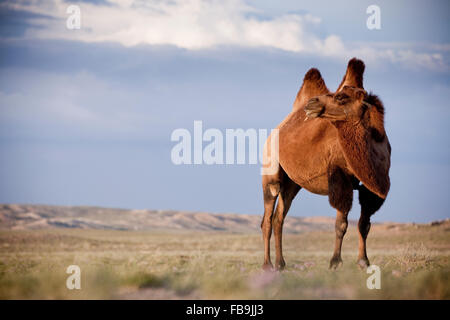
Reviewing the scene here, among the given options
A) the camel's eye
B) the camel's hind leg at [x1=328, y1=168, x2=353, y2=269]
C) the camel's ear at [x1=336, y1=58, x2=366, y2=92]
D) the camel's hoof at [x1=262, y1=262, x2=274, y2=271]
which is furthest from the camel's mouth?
the camel's hoof at [x1=262, y1=262, x2=274, y2=271]

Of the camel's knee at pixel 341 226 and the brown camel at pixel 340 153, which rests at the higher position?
the brown camel at pixel 340 153

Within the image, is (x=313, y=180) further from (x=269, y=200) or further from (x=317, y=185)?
(x=269, y=200)

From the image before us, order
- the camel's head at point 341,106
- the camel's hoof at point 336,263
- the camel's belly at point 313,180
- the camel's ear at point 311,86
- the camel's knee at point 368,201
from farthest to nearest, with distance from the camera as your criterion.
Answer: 1. the camel's ear at point 311,86
2. the camel's belly at point 313,180
3. the camel's knee at point 368,201
4. the camel's hoof at point 336,263
5. the camel's head at point 341,106

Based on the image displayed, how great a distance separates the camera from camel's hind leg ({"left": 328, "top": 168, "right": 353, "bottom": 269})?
9.88 meters

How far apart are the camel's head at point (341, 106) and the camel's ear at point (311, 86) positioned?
2263 mm

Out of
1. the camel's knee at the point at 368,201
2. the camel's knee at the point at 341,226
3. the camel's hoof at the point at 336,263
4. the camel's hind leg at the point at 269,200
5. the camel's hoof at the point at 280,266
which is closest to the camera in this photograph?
the camel's knee at the point at 341,226

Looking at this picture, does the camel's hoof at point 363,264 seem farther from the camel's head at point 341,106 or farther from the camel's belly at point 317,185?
the camel's head at point 341,106

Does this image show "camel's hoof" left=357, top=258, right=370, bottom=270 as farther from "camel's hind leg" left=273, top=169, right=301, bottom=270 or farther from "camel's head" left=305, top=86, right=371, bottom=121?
"camel's head" left=305, top=86, right=371, bottom=121

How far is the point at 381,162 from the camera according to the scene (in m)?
9.95

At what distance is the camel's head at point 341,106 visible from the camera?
9805 millimetres

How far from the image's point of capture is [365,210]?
35.0ft

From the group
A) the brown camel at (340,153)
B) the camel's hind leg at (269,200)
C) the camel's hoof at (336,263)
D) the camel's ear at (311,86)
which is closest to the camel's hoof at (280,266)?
the brown camel at (340,153)
